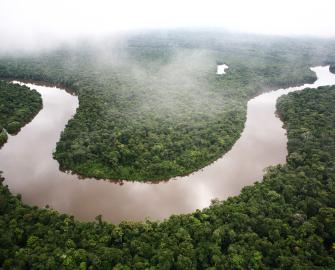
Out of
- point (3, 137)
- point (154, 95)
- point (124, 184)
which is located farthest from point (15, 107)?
point (124, 184)

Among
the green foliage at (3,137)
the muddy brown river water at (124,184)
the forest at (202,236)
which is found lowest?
the forest at (202,236)

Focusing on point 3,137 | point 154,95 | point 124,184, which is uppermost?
point 154,95

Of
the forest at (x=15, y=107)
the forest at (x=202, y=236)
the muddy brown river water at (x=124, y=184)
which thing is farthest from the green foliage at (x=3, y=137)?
the forest at (x=202, y=236)

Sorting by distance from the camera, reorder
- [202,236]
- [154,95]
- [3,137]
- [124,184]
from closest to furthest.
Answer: [202,236]
[124,184]
[3,137]
[154,95]

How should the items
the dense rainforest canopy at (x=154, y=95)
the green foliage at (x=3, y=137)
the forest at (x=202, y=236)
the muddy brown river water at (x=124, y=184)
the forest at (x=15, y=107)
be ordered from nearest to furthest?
1. the forest at (x=202, y=236)
2. the muddy brown river water at (x=124, y=184)
3. the dense rainforest canopy at (x=154, y=95)
4. the green foliage at (x=3, y=137)
5. the forest at (x=15, y=107)

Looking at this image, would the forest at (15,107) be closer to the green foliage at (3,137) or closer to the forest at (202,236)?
the green foliage at (3,137)

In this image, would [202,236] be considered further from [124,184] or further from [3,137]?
[3,137]
